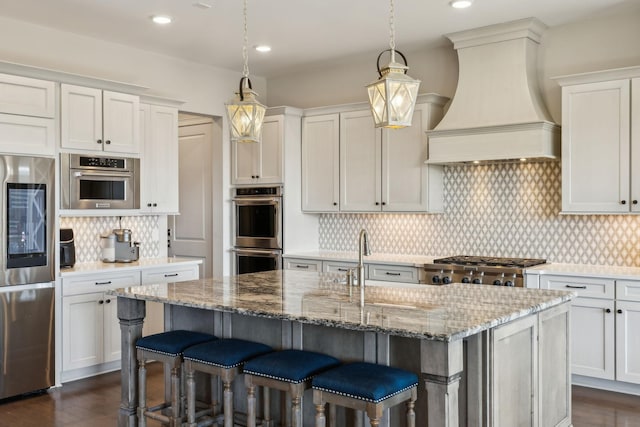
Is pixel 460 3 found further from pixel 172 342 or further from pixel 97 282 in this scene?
pixel 97 282

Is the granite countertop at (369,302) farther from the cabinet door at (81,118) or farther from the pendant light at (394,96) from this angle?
the cabinet door at (81,118)

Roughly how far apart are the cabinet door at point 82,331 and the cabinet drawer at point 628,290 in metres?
4.12

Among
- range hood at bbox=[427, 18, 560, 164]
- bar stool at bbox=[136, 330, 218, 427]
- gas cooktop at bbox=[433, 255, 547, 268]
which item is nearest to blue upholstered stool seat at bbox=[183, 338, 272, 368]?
bar stool at bbox=[136, 330, 218, 427]

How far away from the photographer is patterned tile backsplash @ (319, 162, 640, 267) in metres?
5.13

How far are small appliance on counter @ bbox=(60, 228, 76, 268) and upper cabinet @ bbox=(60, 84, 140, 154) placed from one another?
0.78m

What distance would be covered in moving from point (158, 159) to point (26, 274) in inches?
70.0

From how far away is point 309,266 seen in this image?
249 inches

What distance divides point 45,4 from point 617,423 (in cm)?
513

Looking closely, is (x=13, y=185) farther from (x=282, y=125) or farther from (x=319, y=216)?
(x=319, y=216)

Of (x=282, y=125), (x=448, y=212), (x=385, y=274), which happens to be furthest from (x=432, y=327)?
(x=282, y=125)

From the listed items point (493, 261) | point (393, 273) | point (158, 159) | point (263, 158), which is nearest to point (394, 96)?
point (493, 261)

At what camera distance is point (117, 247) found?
569 cm

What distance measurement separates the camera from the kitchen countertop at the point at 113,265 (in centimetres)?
496

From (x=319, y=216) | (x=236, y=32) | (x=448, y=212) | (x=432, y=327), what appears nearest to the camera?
(x=432, y=327)
